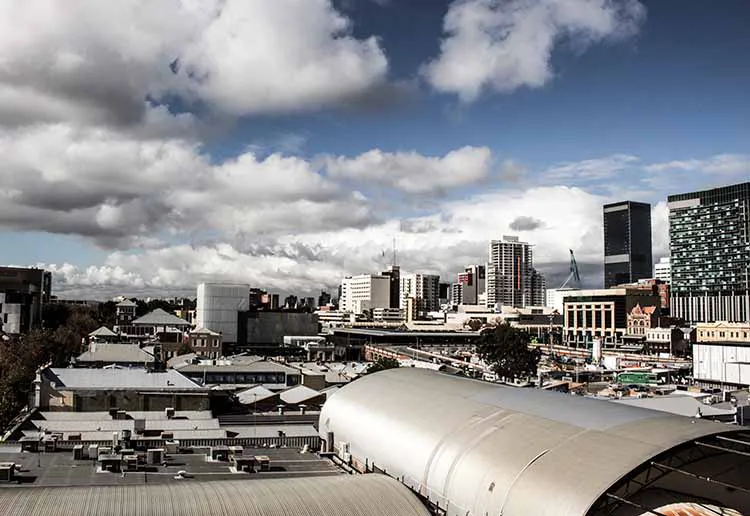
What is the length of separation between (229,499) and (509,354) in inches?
3210

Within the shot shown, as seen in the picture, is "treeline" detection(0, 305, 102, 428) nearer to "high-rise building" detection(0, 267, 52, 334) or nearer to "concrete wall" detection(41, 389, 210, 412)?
"concrete wall" detection(41, 389, 210, 412)

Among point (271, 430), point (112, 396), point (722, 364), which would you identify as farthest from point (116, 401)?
point (722, 364)

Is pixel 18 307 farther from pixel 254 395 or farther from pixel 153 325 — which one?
pixel 254 395

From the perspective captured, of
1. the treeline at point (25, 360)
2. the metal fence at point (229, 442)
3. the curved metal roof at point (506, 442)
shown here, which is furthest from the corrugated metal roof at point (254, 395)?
the curved metal roof at point (506, 442)

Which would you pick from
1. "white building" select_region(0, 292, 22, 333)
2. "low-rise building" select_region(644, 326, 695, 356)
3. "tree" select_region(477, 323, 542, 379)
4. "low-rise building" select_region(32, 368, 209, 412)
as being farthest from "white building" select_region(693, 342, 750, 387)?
"white building" select_region(0, 292, 22, 333)

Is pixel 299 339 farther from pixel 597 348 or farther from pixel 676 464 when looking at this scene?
pixel 676 464

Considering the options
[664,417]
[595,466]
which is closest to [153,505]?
[595,466]

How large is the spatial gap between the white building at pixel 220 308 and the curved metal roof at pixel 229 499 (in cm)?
11930

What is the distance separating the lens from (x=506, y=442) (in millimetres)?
23219

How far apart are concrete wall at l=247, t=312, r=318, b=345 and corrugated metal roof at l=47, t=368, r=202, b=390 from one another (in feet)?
299

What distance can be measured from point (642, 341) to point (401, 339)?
6117cm

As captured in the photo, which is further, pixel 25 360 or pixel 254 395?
pixel 25 360

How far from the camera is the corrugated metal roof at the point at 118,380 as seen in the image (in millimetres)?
51125

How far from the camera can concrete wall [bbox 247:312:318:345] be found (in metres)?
146
